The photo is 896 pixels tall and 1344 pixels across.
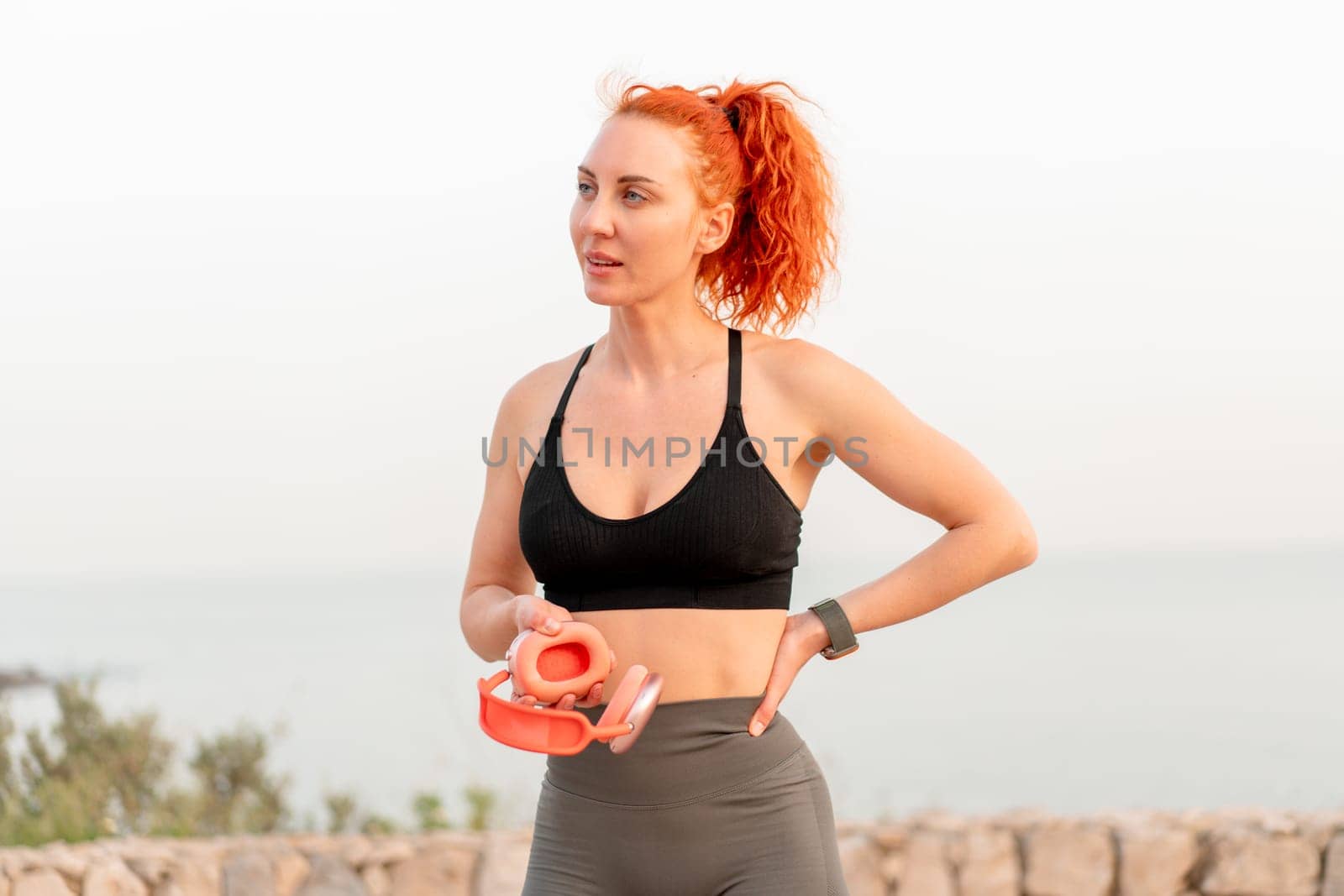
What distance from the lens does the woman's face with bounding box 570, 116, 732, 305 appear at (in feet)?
6.20

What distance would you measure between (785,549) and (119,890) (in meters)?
3.18

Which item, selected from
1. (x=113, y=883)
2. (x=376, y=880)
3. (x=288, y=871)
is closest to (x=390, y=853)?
(x=376, y=880)

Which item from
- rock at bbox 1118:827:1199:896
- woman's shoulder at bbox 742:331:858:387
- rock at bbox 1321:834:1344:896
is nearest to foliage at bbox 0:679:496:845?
rock at bbox 1118:827:1199:896

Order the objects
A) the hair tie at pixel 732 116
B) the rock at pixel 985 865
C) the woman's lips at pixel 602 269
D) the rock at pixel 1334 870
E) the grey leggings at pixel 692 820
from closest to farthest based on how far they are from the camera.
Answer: the grey leggings at pixel 692 820
the woman's lips at pixel 602 269
the hair tie at pixel 732 116
the rock at pixel 1334 870
the rock at pixel 985 865

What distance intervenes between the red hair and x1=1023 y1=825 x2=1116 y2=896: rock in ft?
8.71

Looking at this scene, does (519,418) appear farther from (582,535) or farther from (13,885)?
(13,885)

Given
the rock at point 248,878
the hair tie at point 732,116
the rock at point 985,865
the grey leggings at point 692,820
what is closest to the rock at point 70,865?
the rock at point 248,878

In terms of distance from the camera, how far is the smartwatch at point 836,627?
1.93m

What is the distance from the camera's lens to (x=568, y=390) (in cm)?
205

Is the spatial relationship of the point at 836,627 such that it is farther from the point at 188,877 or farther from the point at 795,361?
the point at 188,877

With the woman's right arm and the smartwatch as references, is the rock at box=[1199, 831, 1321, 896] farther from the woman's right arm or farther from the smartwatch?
the woman's right arm

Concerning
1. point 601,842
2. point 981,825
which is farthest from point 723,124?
point 981,825

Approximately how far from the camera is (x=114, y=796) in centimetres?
506

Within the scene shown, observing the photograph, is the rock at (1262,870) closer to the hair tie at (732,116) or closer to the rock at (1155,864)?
the rock at (1155,864)
